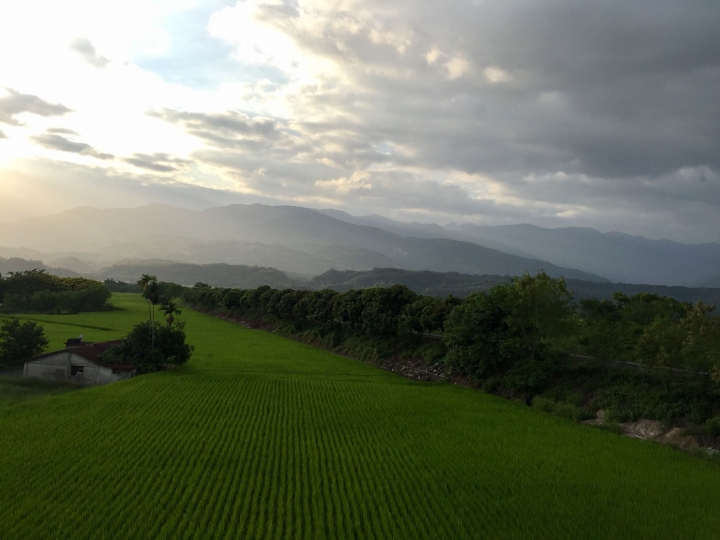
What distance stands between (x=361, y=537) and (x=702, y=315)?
83.9 ft

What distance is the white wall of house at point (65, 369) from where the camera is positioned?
A: 132ft

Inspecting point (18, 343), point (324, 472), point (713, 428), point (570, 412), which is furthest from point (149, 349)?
point (713, 428)

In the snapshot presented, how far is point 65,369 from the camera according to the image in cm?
4056

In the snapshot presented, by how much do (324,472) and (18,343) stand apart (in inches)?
1554

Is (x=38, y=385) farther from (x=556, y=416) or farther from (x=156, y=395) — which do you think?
→ (x=556, y=416)

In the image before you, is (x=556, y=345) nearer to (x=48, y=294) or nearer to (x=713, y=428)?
(x=713, y=428)

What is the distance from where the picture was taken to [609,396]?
33375mm

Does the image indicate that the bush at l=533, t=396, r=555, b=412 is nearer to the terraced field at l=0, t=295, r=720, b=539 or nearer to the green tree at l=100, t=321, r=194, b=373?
the terraced field at l=0, t=295, r=720, b=539

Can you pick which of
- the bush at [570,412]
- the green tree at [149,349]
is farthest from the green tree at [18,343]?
the bush at [570,412]

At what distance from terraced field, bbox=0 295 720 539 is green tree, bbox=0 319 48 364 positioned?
10.9 m


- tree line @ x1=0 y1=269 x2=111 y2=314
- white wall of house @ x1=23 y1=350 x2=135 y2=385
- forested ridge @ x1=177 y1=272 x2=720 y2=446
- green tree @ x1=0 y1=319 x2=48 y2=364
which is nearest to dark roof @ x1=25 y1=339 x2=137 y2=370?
white wall of house @ x1=23 y1=350 x2=135 y2=385

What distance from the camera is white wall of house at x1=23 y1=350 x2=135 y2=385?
40.4 m

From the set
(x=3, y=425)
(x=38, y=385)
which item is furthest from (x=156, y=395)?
(x=38, y=385)

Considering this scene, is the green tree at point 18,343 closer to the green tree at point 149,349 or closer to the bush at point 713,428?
the green tree at point 149,349
